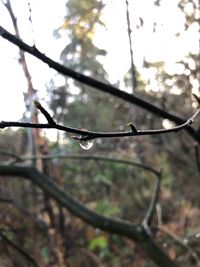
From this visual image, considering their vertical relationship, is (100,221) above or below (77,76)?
below

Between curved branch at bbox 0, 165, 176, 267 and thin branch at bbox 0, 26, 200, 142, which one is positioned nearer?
thin branch at bbox 0, 26, 200, 142

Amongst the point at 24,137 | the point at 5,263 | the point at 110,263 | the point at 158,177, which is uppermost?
the point at 24,137

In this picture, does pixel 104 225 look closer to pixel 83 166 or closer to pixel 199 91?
pixel 199 91

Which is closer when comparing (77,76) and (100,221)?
(77,76)

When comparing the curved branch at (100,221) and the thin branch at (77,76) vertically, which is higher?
the thin branch at (77,76)

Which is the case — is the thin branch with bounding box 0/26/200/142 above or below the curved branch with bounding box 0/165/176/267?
above

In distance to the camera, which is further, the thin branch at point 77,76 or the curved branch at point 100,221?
the curved branch at point 100,221

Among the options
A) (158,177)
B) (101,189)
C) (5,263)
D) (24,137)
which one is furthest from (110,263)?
(158,177)

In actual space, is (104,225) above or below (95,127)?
below
